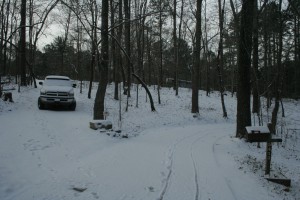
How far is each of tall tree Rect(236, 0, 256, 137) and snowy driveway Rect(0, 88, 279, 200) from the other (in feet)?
3.89

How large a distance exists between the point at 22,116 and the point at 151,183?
429 inches

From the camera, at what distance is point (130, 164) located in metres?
8.09

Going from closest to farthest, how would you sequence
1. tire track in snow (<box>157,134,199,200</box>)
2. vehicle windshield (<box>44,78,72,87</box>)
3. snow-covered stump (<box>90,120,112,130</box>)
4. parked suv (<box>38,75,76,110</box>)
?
1. tire track in snow (<box>157,134,199,200</box>)
2. snow-covered stump (<box>90,120,112,130</box>)
3. parked suv (<box>38,75,76,110</box>)
4. vehicle windshield (<box>44,78,72,87</box>)

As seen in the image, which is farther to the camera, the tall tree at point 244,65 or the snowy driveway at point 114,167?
the tall tree at point 244,65

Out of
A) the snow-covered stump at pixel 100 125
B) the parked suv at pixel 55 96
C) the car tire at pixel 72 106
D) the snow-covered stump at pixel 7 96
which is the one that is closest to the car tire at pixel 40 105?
the parked suv at pixel 55 96

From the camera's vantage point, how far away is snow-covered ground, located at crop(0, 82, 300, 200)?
19.9 ft

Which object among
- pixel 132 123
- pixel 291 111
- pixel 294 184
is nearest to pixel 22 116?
pixel 132 123

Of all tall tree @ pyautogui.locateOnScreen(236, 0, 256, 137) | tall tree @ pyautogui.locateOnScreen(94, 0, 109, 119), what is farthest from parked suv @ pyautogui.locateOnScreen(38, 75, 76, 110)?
tall tree @ pyautogui.locateOnScreen(236, 0, 256, 137)

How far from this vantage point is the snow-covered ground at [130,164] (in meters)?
6.08

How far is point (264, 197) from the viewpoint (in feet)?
21.5

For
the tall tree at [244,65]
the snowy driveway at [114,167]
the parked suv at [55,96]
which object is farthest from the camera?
the parked suv at [55,96]

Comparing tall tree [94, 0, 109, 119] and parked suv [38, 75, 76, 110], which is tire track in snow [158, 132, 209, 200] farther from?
parked suv [38, 75, 76, 110]

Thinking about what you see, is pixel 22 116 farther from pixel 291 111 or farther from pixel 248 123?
pixel 291 111

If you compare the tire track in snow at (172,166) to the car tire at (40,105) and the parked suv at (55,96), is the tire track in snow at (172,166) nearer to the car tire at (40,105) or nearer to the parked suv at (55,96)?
the parked suv at (55,96)
